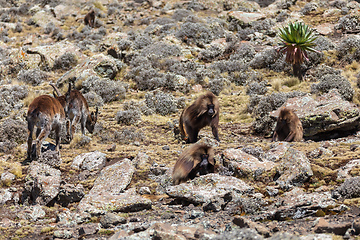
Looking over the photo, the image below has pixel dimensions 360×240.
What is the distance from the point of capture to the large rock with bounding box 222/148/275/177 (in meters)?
7.37

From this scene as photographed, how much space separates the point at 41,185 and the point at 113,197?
1734 millimetres

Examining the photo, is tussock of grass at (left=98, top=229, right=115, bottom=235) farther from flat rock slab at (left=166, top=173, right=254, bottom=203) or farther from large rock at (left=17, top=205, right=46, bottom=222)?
large rock at (left=17, top=205, right=46, bottom=222)

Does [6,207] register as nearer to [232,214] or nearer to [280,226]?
[232,214]

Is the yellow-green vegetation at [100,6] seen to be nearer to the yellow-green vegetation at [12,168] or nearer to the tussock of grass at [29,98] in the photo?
the tussock of grass at [29,98]

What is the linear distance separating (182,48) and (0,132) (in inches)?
577

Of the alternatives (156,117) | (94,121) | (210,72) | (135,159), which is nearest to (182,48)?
(210,72)

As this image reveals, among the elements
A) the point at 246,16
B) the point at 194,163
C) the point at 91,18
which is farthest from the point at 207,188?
the point at 91,18

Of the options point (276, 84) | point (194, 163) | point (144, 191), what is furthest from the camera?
point (276, 84)

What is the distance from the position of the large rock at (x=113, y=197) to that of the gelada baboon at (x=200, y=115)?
2.77 meters

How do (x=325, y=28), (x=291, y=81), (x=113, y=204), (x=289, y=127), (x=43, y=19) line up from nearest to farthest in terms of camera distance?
(x=113, y=204) < (x=289, y=127) < (x=291, y=81) < (x=325, y=28) < (x=43, y=19)

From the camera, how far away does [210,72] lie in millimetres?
20312

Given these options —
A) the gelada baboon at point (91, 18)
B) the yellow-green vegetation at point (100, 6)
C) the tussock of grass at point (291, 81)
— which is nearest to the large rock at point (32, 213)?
the tussock of grass at point (291, 81)

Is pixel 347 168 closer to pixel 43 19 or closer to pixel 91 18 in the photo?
pixel 91 18

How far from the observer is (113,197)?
21.7ft
